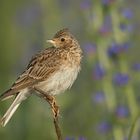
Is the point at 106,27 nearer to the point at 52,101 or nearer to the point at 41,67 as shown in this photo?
the point at 41,67

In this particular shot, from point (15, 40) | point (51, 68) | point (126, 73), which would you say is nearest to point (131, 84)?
point (126, 73)

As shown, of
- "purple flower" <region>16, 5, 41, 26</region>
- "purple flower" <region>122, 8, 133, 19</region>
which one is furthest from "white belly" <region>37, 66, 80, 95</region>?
"purple flower" <region>16, 5, 41, 26</region>

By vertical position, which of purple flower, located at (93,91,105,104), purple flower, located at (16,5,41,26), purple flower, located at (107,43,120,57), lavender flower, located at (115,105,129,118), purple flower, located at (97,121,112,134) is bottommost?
purple flower, located at (97,121,112,134)

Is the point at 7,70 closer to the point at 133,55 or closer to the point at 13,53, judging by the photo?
the point at 13,53

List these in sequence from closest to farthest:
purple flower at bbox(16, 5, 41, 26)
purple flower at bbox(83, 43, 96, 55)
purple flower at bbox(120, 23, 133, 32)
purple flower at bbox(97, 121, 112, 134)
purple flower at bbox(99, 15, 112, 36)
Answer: purple flower at bbox(97, 121, 112, 134), purple flower at bbox(120, 23, 133, 32), purple flower at bbox(83, 43, 96, 55), purple flower at bbox(99, 15, 112, 36), purple flower at bbox(16, 5, 41, 26)

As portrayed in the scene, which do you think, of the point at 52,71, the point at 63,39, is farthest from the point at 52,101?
the point at 63,39

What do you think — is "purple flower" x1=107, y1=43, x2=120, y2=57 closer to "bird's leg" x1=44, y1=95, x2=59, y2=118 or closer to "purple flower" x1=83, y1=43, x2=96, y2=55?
"purple flower" x1=83, y1=43, x2=96, y2=55

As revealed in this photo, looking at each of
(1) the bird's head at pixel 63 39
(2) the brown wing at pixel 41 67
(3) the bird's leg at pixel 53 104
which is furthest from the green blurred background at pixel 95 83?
(3) the bird's leg at pixel 53 104

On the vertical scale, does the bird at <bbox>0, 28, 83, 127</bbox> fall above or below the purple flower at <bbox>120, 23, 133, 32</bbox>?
above
